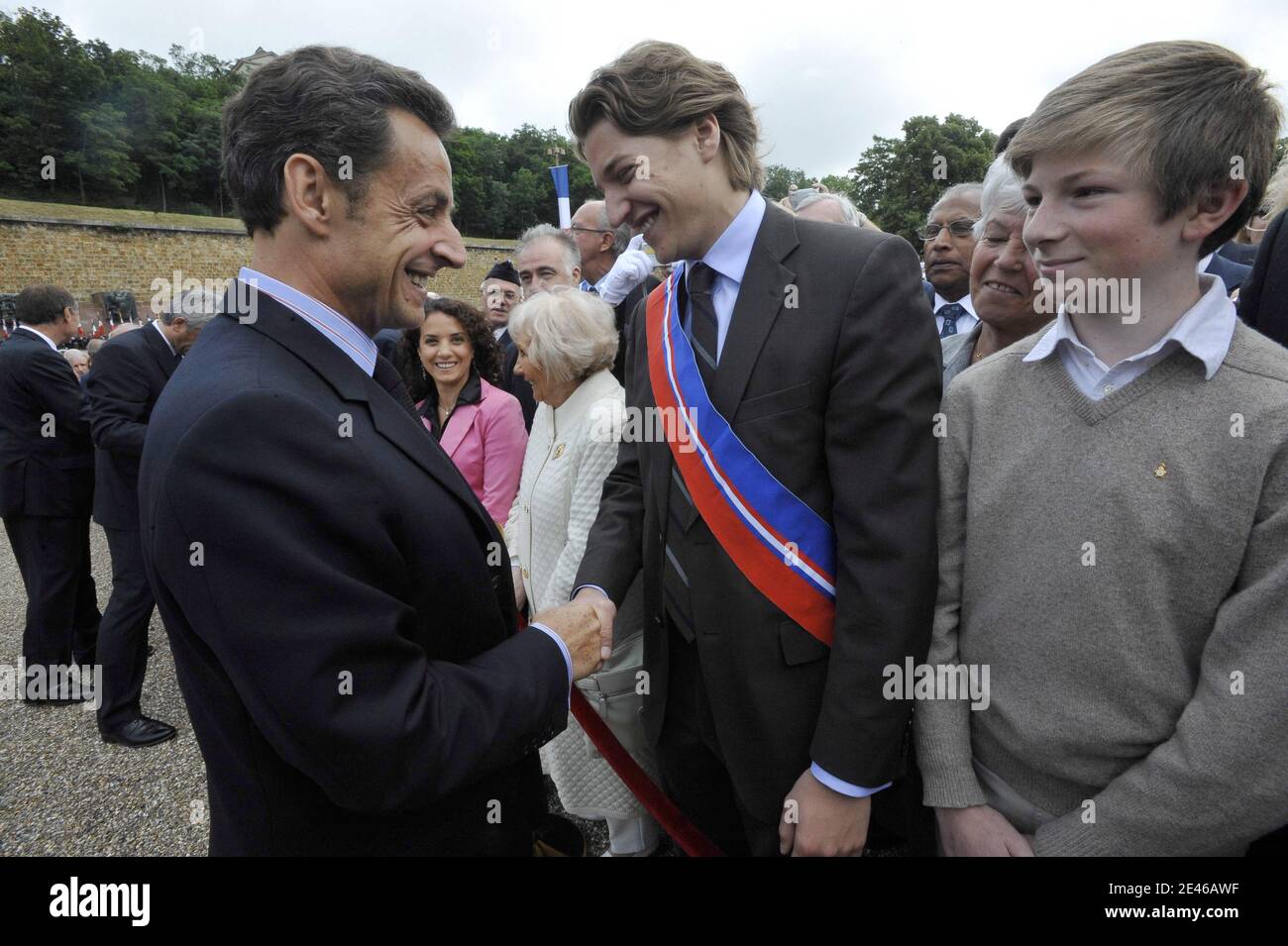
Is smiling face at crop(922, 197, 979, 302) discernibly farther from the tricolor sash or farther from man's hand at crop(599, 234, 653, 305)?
the tricolor sash

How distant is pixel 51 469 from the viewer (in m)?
5.21

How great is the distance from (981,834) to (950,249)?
2.86 meters

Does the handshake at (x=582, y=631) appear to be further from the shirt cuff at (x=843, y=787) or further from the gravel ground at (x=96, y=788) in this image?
the gravel ground at (x=96, y=788)

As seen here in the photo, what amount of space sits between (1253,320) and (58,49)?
Answer: 6474 centimetres

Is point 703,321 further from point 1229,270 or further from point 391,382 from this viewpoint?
point 1229,270

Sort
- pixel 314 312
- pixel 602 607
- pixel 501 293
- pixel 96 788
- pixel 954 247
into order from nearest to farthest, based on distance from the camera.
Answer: pixel 314 312, pixel 602 607, pixel 954 247, pixel 96 788, pixel 501 293

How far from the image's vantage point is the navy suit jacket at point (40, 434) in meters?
5.13

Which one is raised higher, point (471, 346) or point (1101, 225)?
point (471, 346)

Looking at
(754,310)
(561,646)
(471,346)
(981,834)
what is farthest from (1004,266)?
(471,346)

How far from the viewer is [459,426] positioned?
4.14 metres

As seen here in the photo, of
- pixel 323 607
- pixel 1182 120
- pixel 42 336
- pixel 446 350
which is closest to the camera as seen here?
pixel 323 607
